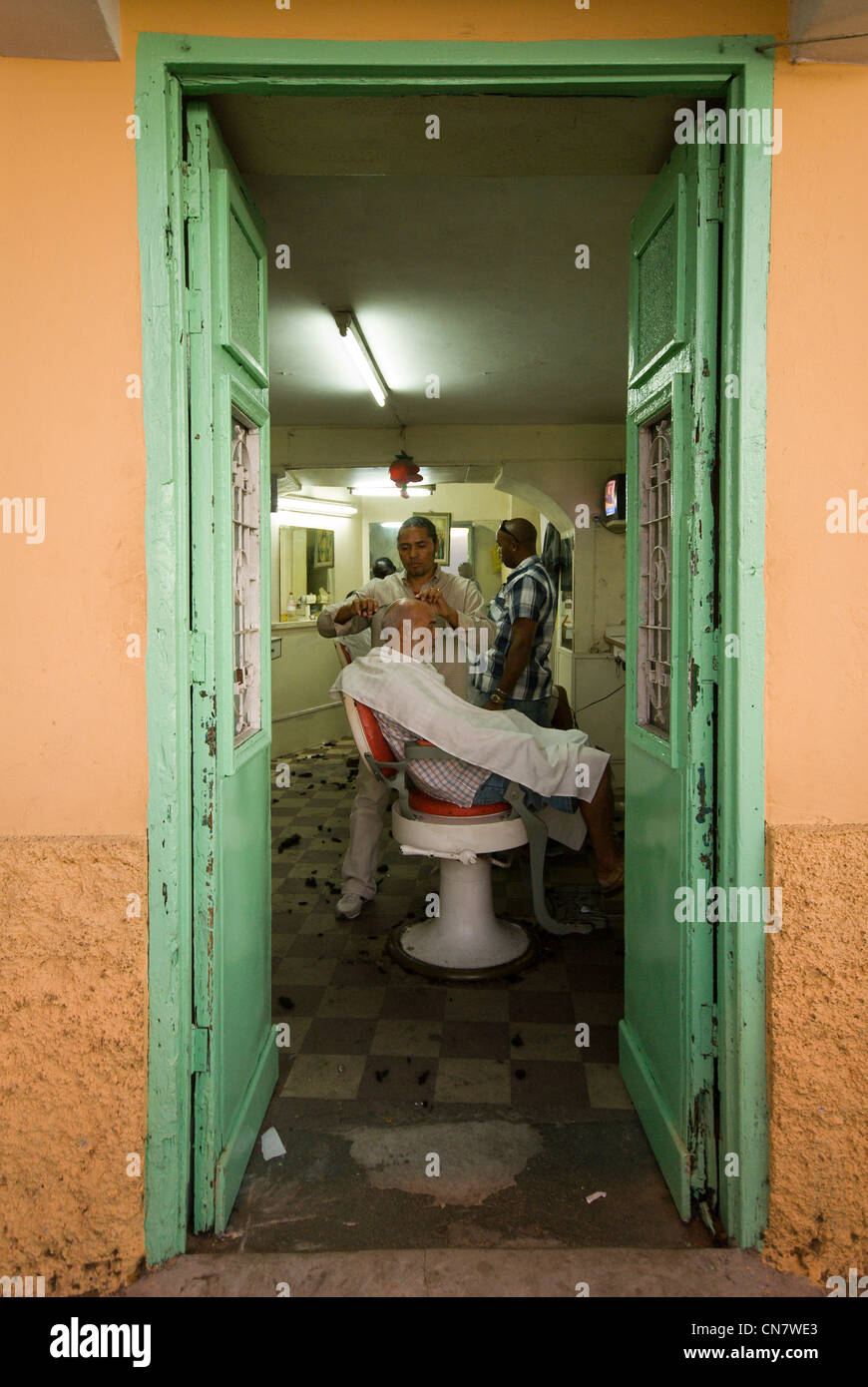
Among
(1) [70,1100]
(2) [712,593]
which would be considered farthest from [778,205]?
(1) [70,1100]

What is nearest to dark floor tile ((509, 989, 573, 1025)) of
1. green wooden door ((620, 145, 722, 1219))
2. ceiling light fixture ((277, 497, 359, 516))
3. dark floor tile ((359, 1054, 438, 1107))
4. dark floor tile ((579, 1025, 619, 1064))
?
dark floor tile ((579, 1025, 619, 1064))

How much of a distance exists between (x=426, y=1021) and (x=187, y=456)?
2015 mm

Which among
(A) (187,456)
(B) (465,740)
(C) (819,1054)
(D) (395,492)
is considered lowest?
(C) (819,1054)

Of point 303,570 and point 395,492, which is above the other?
point 395,492

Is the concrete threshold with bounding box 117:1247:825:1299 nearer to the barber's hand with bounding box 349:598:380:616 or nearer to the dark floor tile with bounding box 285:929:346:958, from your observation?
the dark floor tile with bounding box 285:929:346:958

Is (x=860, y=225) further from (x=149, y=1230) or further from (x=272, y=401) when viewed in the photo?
(x=272, y=401)

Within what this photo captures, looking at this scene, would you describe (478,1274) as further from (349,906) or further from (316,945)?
(349,906)

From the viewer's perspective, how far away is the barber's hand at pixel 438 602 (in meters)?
3.78

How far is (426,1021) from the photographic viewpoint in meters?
2.82

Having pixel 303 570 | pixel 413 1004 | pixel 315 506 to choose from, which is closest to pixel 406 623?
pixel 413 1004

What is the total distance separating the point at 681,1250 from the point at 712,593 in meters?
1.44

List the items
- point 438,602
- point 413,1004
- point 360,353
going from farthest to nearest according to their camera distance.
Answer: point 360,353, point 438,602, point 413,1004

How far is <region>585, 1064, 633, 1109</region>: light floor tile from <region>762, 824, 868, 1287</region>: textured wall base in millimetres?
636

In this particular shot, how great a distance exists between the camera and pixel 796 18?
1.66 m
